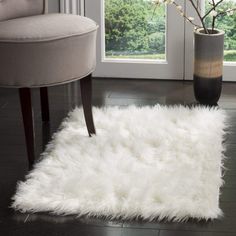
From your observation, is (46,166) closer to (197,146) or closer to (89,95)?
(89,95)

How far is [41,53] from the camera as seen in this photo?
2367mm

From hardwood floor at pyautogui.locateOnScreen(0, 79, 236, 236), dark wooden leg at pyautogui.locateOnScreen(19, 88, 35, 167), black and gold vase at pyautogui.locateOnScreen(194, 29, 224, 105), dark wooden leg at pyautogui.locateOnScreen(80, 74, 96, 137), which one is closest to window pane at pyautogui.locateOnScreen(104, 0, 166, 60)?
hardwood floor at pyautogui.locateOnScreen(0, 79, 236, 236)

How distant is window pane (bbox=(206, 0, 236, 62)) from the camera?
3.42 meters

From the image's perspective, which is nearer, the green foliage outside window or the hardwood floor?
the hardwood floor

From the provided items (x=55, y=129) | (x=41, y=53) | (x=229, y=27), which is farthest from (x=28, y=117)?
(x=229, y=27)

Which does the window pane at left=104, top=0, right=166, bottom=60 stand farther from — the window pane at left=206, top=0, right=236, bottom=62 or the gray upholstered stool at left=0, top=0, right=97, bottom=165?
the gray upholstered stool at left=0, top=0, right=97, bottom=165

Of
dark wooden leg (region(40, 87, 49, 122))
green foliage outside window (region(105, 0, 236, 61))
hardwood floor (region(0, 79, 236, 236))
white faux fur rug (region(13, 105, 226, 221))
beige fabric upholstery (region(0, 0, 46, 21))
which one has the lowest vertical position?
hardwood floor (region(0, 79, 236, 236))

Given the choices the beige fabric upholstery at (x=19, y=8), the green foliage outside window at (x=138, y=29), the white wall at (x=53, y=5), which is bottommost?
the green foliage outside window at (x=138, y=29)

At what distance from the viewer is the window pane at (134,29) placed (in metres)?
3.53

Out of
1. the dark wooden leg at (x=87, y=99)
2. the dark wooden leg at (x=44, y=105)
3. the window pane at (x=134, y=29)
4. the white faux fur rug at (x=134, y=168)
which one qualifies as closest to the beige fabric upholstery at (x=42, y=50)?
the dark wooden leg at (x=87, y=99)

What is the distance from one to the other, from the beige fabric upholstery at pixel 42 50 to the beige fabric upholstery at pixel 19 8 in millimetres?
193

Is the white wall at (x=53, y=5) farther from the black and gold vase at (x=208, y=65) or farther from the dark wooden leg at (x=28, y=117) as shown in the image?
the dark wooden leg at (x=28, y=117)

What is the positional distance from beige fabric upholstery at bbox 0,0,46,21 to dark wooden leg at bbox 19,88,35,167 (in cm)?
45

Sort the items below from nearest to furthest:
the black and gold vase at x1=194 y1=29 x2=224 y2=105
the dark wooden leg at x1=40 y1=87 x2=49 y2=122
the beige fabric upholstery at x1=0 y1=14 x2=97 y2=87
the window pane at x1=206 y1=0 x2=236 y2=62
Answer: the beige fabric upholstery at x1=0 y1=14 x2=97 y2=87 → the dark wooden leg at x1=40 y1=87 x2=49 y2=122 → the black and gold vase at x1=194 y1=29 x2=224 y2=105 → the window pane at x1=206 y1=0 x2=236 y2=62
